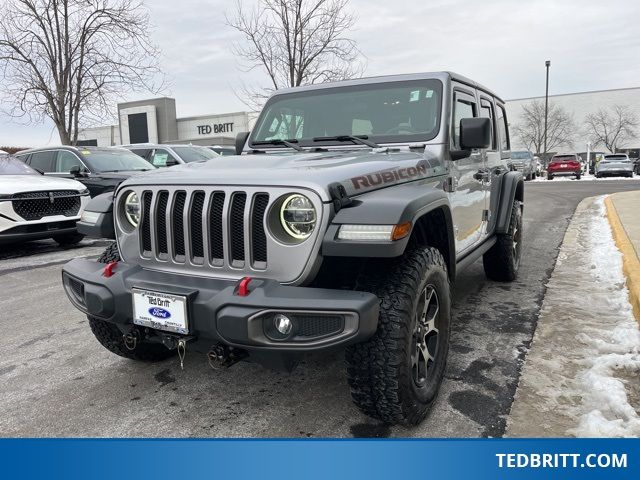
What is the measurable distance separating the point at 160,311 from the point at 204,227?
1.46 ft

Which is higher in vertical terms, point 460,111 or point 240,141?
point 460,111

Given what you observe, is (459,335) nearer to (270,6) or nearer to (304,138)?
(304,138)

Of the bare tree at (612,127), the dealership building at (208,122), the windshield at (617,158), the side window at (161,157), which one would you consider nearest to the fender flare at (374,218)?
the side window at (161,157)

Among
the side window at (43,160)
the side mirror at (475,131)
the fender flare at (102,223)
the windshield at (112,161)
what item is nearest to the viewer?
the fender flare at (102,223)

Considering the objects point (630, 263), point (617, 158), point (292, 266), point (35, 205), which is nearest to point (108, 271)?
point (292, 266)

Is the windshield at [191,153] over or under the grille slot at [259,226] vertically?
over

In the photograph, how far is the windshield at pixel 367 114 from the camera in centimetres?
354

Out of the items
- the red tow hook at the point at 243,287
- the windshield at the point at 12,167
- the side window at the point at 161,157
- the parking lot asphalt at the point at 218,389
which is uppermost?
the side window at the point at 161,157

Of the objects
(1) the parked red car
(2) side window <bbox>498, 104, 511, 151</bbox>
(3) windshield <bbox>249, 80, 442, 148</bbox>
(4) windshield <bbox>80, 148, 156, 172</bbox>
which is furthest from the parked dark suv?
(1) the parked red car

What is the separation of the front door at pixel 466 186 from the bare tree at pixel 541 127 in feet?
151

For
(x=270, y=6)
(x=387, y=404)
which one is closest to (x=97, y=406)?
(x=387, y=404)

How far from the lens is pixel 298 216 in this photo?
2369 millimetres

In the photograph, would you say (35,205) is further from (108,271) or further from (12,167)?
(108,271)

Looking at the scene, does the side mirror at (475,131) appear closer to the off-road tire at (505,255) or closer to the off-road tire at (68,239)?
the off-road tire at (505,255)
